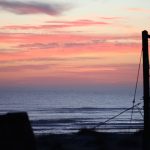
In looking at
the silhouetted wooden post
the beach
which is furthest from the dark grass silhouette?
the beach

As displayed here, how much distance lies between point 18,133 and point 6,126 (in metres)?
0.52

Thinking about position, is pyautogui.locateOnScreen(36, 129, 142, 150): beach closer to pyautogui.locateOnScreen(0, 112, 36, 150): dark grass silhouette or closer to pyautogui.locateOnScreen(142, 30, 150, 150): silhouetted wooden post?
pyautogui.locateOnScreen(142, 30, 150, 150): silhouetted wooden post

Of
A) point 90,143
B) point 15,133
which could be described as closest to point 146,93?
point 15,133

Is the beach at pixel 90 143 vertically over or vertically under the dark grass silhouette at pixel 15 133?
under

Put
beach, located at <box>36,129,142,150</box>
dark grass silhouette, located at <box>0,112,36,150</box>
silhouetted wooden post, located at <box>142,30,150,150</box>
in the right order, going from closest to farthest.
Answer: dark grass silhouette, located at <box>0,112,36,150</box>
silhouetted wooden post, located at <box>142,30,150,150</box>
beach, located at <box>36,129,142,150</box>

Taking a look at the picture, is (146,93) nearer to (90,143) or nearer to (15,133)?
(15,133)

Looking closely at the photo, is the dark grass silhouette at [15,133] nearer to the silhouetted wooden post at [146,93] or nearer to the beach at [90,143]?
the silhouetted wooden post at [146,93]

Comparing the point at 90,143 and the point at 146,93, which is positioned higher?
the point at 146,93

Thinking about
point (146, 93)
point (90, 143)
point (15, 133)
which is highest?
point (146, 93)

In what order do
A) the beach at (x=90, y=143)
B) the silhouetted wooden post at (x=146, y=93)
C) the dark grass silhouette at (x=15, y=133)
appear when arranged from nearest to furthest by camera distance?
the dark grass silhouette at (x=15, y=133)
the silhouetted wooden post at (x=146, y=93)
the beach at (x=90, y=143)

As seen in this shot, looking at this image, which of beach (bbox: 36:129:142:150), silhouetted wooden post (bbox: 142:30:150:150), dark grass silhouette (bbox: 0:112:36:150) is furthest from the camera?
beach (bbox: 36:129:142:150)

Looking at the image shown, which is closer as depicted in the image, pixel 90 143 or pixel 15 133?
pixel 15 133

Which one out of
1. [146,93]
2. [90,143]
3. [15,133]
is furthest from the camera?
[90,143]

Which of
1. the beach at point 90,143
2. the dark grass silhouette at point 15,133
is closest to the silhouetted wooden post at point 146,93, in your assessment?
the dark grass silhouette at point 15,133
